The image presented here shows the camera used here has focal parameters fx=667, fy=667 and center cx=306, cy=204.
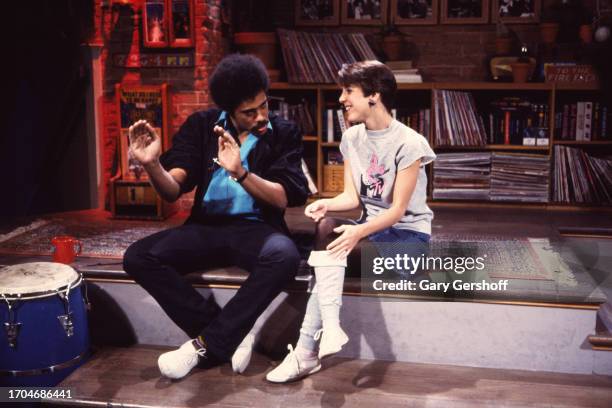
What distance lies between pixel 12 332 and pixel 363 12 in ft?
10.9

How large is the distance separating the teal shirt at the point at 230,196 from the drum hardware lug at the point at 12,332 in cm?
80

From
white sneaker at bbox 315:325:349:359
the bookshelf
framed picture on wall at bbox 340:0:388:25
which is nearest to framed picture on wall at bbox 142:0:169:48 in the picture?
the bookshelf

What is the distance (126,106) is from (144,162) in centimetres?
201

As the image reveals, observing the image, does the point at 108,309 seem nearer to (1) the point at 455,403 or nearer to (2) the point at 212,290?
(2) the point at 212,290

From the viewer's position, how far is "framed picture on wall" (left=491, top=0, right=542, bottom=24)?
453cm

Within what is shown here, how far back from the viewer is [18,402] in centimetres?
236

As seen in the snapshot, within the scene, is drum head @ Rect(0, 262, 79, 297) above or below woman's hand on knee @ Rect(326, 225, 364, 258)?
below

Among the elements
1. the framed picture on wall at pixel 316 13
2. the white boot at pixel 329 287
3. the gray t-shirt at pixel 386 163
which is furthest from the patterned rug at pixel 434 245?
the framed picture on wall at pixel 316 13

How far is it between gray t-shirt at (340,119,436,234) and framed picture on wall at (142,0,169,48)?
1962mm

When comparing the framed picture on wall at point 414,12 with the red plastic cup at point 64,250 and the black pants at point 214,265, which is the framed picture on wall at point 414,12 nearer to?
the black pants at point 214,265

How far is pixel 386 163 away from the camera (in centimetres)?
248

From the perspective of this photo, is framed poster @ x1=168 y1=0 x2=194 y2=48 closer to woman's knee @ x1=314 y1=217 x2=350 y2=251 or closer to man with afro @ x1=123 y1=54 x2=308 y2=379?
man with afro @ x1=123 y1=54 x2=308 y2=379

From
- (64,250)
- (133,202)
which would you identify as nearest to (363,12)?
(133,202)

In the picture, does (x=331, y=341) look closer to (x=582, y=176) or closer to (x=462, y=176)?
(x=462, y=176)
